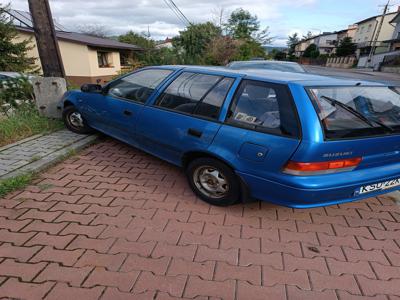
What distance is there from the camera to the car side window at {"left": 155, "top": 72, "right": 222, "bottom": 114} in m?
3.06

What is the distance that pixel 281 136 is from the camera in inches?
92.8

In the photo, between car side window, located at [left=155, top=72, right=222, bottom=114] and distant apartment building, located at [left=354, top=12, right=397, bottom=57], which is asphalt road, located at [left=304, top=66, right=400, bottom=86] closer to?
car side window, located at [left=155, top=72, right=222, bottom=114]

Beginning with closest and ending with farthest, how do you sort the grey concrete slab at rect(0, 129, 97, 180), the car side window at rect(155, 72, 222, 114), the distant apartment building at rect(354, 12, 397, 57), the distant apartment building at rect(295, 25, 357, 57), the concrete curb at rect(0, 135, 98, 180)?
the car side window at rect(155, 72, 222, 114) < the concrete curb at rect(0, 135, 98, 180) < the grey concrete slab at rect(0, 129, 97, 180) < the distant apartment building at rect(354, 12, 397, 57) < the distant apartment building at rect(295, 25, 357, 57)

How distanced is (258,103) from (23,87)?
5.52 m

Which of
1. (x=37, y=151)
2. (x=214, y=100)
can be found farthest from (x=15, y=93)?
(x=214, y=100)

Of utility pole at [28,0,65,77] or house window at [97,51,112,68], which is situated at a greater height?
utility pole at [28,0,65,77]

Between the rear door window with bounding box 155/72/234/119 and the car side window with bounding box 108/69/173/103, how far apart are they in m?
0.29

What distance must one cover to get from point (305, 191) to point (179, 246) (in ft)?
3.75

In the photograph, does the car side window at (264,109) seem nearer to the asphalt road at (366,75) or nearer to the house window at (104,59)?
the asphalt road at (366,75)

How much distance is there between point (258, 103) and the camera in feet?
8.55

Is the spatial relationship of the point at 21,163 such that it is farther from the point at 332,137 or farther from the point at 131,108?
the point at 332,137

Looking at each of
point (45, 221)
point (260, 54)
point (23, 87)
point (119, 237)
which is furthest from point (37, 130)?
point (260, 54)

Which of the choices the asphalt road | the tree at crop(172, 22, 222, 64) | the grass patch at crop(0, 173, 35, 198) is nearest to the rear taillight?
the asphalt road

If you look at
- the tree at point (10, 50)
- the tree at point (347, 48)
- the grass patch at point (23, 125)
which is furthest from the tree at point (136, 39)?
the tree at point (347, 48)
